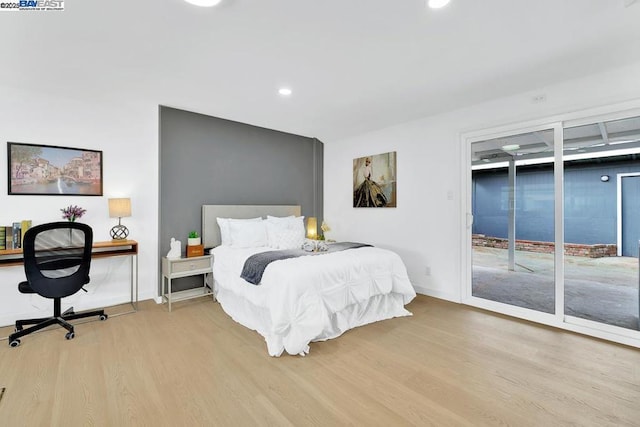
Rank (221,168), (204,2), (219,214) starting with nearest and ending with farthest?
1. (204,2)
2. (219,214)
3. (221,168)

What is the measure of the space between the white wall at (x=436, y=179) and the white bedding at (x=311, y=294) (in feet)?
2.97

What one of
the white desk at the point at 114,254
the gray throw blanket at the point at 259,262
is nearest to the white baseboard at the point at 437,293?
the gray throw blanket at the point at 259,262

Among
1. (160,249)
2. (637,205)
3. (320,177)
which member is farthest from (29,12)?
(637,205)

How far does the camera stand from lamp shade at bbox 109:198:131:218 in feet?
11.2

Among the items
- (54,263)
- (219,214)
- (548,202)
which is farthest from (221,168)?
(548,202)

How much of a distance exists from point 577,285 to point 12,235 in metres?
5.94

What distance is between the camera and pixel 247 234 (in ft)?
13.1

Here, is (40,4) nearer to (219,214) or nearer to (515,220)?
(219,214)

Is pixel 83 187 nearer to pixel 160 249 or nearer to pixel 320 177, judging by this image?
pixel 160 249

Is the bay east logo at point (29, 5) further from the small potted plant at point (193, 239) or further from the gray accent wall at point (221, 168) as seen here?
the small potted plant at point (193, 239)

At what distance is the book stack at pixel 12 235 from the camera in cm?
291

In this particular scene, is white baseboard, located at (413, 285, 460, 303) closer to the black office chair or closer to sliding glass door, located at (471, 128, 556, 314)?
sliding glass door, located at (471, 128, 556, 314)

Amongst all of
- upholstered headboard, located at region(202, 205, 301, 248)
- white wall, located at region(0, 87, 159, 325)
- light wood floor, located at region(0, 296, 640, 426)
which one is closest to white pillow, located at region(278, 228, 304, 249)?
upholstered headboard, located at region(202, 205, 301, 248)

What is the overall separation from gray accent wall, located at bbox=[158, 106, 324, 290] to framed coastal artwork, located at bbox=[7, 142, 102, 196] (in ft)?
2.48
